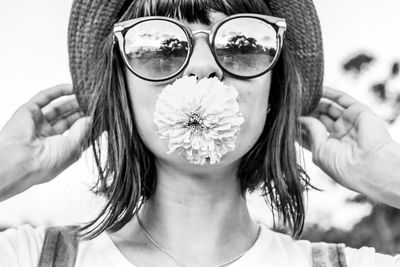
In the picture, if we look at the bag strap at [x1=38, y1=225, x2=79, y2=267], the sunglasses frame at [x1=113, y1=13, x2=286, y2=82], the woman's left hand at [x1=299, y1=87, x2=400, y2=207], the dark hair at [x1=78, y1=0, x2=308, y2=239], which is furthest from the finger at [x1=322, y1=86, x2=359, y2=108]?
the bag strap at [x1=38, y1=225, x2=79, y2=267]

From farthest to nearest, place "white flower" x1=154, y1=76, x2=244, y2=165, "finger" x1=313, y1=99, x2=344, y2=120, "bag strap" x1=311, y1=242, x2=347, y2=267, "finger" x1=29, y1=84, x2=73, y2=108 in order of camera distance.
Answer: "finger" x1=313, y1=99, x2=344, y2=120 → "finger" x1=29, y1=84, x2=73, y2=108 → "bag strap" x1=311, y1=242, x2=347, y2=267 → "white flower" x1=154, y1=76, x2=244, y2=165

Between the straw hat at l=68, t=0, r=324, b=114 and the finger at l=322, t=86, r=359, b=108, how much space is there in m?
0.08

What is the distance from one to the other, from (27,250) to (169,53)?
2.31ft

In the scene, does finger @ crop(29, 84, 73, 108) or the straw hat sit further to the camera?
finger @ crop(29, 84, 73, 108)

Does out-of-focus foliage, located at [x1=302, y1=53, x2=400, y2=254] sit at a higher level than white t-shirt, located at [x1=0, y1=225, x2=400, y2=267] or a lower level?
lower

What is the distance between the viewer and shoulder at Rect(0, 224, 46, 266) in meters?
2.35

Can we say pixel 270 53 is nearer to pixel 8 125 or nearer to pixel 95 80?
pixel 95 80

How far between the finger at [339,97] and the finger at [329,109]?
0.06 ft

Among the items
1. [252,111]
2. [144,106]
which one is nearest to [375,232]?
[252,111]

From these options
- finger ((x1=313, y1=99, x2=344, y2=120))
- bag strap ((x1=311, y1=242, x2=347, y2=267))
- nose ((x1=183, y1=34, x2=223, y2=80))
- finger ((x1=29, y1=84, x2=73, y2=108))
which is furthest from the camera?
finger ((x1=313, y1=99, x2=344, y2=120))

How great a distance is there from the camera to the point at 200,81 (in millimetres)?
2221

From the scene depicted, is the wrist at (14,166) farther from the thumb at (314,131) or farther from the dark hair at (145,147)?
the thumb at (314,131)

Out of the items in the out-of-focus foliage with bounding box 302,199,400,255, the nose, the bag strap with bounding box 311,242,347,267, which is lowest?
the out-of-focus foliage with bounding box 302,199,400,255

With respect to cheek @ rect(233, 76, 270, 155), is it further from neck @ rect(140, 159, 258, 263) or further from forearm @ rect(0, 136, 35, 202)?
forearm @ rect(0, 136, 35, 202)
